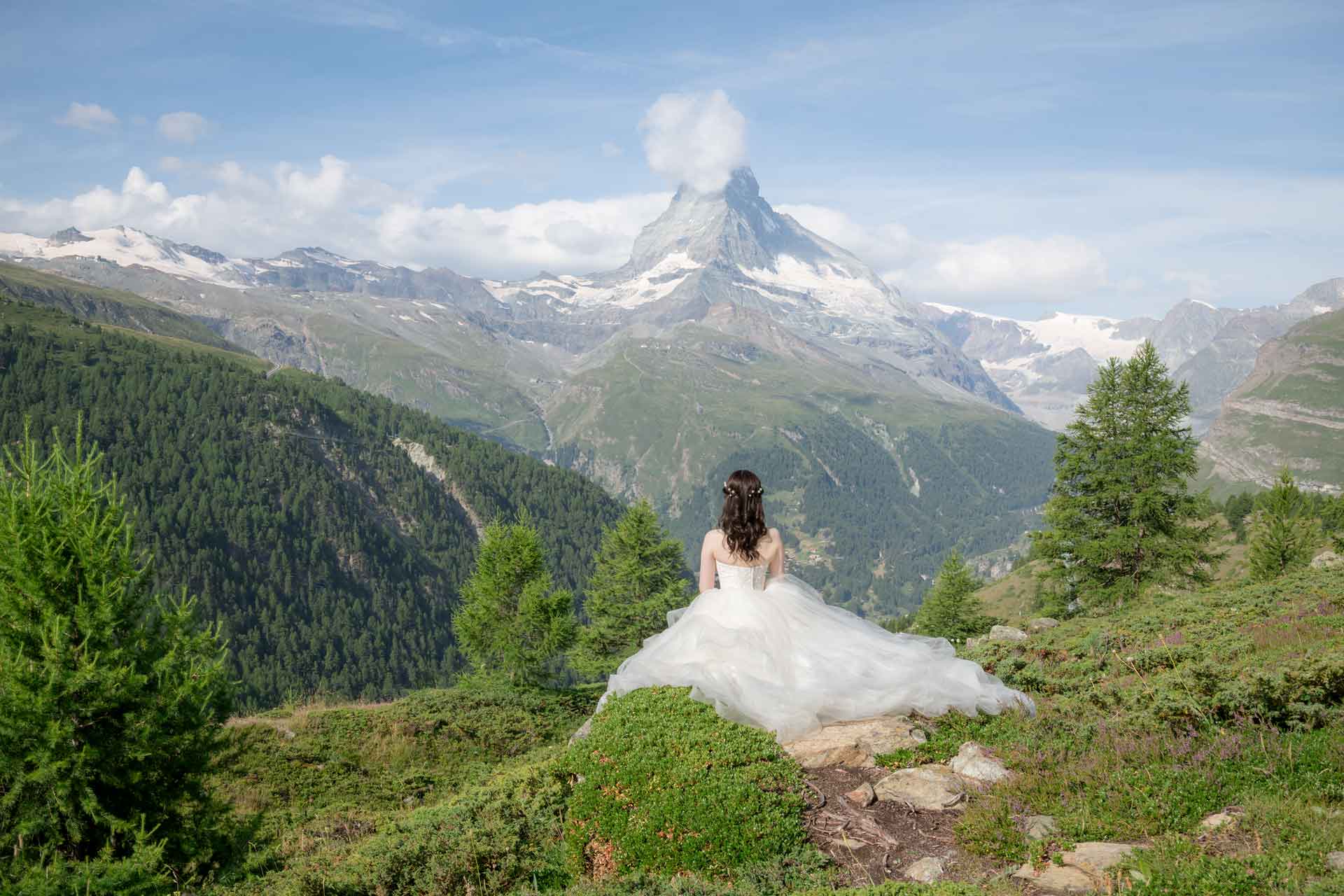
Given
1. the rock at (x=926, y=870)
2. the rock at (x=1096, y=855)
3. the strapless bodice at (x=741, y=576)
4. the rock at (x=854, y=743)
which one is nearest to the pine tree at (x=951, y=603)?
the strapless bodice at (x=741, y=576)

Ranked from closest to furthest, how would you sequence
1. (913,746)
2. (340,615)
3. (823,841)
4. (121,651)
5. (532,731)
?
1. (823,841)
2. (121,651)
3. (913,746)
4. (532,731)
5. (340,615)

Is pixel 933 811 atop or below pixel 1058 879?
below

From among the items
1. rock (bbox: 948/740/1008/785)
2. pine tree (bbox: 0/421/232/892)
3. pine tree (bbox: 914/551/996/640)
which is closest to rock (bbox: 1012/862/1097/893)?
rock (bbox: 948/740/1008/785)

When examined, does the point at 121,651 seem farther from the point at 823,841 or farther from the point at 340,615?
the point at 340,615

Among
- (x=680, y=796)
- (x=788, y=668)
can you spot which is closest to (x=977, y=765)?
(x=788, y=668)

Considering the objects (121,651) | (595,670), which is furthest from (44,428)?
(121,651)

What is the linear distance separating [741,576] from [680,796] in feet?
16.1

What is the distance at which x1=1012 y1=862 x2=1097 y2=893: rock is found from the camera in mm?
7348

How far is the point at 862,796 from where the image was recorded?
10.2 m

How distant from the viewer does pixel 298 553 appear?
655ft

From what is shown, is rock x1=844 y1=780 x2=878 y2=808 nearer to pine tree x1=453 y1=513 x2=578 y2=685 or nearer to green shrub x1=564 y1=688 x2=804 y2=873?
green shrub x1=564 y1=688 x2=804 y2=873

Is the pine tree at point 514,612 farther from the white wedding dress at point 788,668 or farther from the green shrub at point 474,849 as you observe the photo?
the green shrub at point 474,849

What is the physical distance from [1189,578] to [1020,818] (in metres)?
31.1

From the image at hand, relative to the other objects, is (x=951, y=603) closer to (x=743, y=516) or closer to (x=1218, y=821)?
(x=743, y=516)
